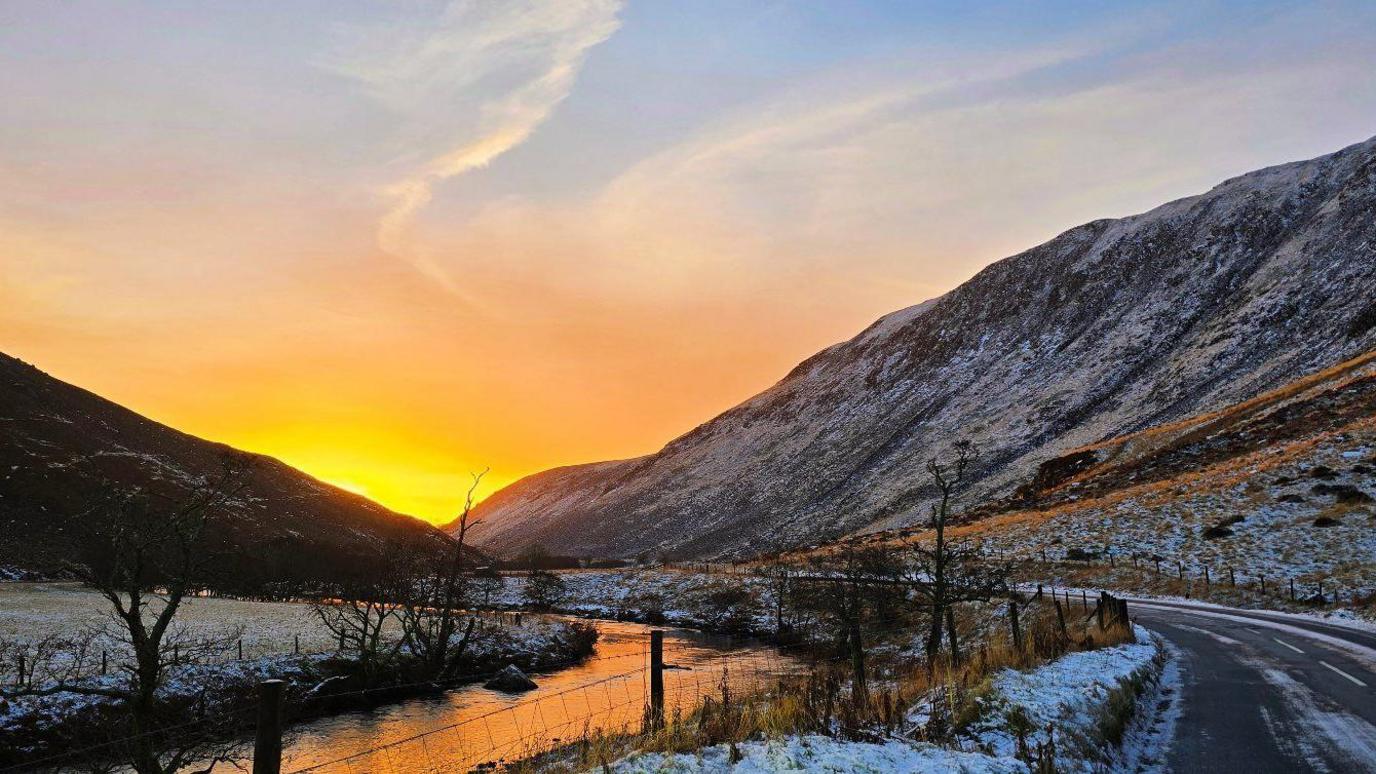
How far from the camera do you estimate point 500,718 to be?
28734 millimetres

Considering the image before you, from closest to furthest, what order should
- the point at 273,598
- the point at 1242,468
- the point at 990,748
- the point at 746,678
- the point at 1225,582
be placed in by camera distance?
1. the point at 990,748
2. the point at 746,678
3. the point at 1225,582
4. the point at 1242,468
5. the point at 273,598

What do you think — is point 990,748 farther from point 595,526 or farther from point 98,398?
point 595,526

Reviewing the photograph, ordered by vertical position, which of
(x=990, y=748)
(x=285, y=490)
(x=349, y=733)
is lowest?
(x=349, y=733)

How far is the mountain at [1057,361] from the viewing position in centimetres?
10400

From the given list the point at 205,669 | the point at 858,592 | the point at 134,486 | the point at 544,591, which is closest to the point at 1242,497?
the point at 858,592

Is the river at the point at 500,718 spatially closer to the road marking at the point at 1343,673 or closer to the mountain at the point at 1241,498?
the road marking at the point at 1343,673

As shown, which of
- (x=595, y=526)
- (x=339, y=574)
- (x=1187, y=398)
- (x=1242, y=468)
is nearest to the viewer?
(x=1242, y=468)

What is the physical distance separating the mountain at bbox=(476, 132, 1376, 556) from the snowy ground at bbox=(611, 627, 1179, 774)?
9011 centimetres

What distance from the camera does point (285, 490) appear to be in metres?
122

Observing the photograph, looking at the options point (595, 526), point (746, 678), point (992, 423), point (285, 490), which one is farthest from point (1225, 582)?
point (595, 526)

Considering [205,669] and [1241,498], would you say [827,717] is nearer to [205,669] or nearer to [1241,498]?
[205,669]

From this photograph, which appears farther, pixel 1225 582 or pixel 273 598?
pixel 273 598

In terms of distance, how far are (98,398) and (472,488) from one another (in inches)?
4206

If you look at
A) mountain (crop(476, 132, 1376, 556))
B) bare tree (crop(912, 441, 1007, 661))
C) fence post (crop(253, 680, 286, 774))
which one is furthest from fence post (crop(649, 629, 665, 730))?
mountain (crop(476, 132, 1376, 556))
